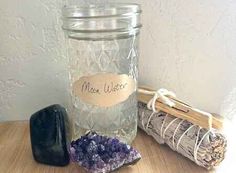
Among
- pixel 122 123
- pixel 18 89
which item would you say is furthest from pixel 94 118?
pixel 18 89

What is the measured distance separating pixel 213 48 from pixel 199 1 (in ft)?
0.26

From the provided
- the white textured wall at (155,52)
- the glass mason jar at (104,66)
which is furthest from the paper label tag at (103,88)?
the white textured wall at (155,52)

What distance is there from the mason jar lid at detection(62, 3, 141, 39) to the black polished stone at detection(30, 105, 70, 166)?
0.36 feet

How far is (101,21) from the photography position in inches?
17.6

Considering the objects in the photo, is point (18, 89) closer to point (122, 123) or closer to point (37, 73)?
point (37, 73)

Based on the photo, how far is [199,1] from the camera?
0.53 meters

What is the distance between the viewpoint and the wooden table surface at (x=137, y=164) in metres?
0.44

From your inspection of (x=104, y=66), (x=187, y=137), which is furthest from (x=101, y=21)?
(x=187, y=137)

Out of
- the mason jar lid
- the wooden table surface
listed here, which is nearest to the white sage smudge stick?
the wooden table surface

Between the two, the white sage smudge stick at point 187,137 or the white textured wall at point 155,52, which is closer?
the white sage smudge stick at point 187,137

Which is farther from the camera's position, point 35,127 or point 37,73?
point 37,73

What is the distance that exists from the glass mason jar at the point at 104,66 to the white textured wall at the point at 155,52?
0.06 metres

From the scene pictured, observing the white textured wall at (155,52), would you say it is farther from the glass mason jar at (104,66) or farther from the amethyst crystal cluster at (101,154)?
the amethyst crystal cluster at (101,154)

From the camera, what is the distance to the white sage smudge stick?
16.7 inches
